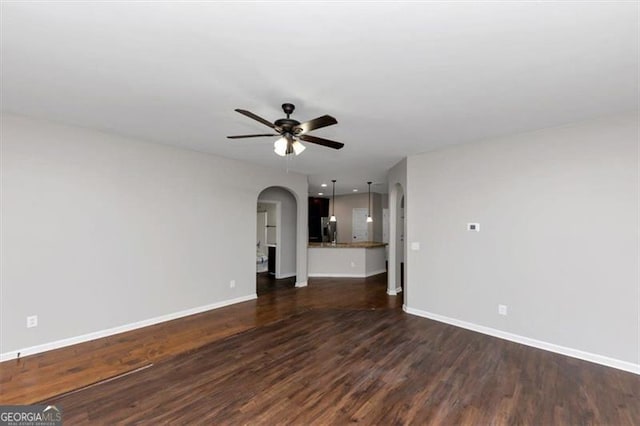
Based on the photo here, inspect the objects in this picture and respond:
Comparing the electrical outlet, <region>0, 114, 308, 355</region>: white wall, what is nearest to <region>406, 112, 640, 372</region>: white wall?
<region>0, 114, 308, 355</region>: white wall

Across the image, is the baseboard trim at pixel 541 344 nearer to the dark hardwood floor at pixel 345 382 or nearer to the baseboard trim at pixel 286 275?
A: the dark hardwood floor at pixel 345 382

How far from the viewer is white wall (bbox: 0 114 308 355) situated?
126 inches

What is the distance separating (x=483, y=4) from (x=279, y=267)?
6.79 metres

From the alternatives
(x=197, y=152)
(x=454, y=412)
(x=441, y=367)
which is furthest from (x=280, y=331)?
(x=197, y=152)

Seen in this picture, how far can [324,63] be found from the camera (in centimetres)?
211

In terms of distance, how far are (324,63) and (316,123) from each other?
1.66 feet

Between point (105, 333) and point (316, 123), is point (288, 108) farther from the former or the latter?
point (105, 333)

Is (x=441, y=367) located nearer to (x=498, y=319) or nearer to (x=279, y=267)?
(x=498, y=319)

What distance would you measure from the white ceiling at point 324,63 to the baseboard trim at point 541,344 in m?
2.57

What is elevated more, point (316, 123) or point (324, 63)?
point (324, 63)

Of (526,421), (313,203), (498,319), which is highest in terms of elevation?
(313,203)

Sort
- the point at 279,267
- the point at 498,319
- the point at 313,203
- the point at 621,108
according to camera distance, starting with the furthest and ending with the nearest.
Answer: the point at 313,203 → the point at 279,267 → the point at 498,319 → the point at 621,108

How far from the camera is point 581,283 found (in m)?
3.25

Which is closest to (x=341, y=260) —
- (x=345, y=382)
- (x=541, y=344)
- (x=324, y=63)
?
(x=541, y=344)
